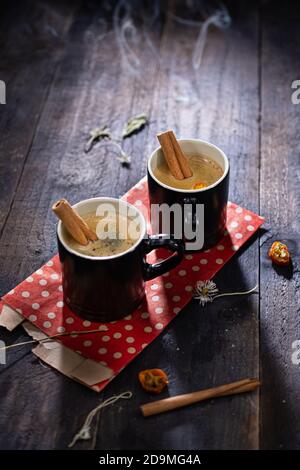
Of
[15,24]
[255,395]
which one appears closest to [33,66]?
[15,24]

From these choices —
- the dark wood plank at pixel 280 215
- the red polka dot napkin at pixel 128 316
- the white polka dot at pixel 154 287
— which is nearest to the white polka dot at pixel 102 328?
the red polka dot napkin at pixel 128 316

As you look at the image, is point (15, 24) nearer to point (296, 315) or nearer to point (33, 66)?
point (33, 66)

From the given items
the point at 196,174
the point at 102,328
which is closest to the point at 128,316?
the point at 102,328

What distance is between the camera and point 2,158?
4.63 ft

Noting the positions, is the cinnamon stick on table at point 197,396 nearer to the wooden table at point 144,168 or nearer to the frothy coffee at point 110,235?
the wooden table at point 144,168

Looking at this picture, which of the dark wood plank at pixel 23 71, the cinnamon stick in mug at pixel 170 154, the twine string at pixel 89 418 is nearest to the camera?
the twine string at pixel 89 418

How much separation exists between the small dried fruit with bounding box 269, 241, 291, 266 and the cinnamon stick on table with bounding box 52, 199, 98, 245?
1.06 ft

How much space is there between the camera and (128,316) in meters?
1.10

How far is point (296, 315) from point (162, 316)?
0.22 m

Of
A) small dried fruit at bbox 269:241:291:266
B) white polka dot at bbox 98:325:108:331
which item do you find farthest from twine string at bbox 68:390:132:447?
small dried fruit at bbox 269:241:291:266

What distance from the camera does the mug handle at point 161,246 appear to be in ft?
3.49

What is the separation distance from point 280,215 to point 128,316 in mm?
377

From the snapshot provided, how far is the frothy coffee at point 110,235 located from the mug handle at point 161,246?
27 millimetres
